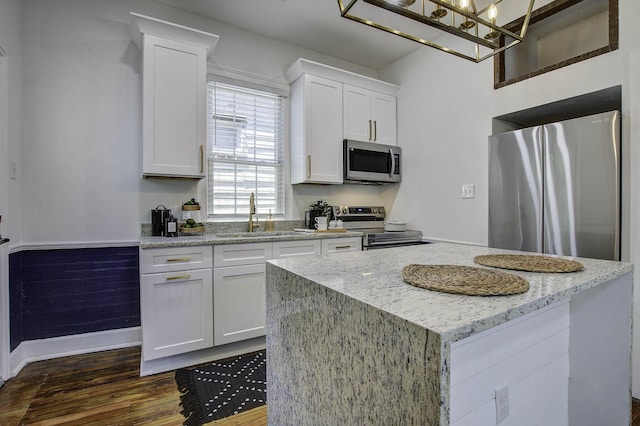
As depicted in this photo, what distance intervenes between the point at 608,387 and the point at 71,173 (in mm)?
3506

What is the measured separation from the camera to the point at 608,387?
1330mm

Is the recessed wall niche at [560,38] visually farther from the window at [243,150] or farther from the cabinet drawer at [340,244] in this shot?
the window at [243,150]

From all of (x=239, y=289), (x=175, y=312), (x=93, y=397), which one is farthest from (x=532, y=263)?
(x=93, y=397)

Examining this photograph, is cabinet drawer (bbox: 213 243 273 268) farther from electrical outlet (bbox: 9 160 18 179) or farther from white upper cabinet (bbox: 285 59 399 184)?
electrical outlet (bbox: 9 160 18 179)

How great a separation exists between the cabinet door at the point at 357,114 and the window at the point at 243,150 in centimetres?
70

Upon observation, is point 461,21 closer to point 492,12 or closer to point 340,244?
point 492,12

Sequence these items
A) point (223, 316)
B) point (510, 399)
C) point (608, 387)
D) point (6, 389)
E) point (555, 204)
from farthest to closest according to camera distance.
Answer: point (223, 316), point (555, 204), point (6, 389), point (608, 387), point (510, 399)

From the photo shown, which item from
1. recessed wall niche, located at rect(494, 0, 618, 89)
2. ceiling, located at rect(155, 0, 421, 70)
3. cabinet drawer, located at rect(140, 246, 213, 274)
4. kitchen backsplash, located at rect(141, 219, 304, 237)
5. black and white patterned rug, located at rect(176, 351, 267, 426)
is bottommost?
black and white patterned rug, located at rect(176, 351, 267, 426)

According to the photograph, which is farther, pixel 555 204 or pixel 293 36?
pixel 293 36

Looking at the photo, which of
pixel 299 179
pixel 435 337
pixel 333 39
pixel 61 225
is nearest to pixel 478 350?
pixel 435 337

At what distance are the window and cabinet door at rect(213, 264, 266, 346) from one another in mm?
796

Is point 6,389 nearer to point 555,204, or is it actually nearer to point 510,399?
point 510,399

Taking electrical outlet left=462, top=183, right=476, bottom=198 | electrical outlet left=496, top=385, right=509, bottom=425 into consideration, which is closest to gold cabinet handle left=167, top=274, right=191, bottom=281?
electrical outlet left=496, top=385, right=509, bottom=425

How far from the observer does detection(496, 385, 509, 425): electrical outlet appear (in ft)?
2.92
